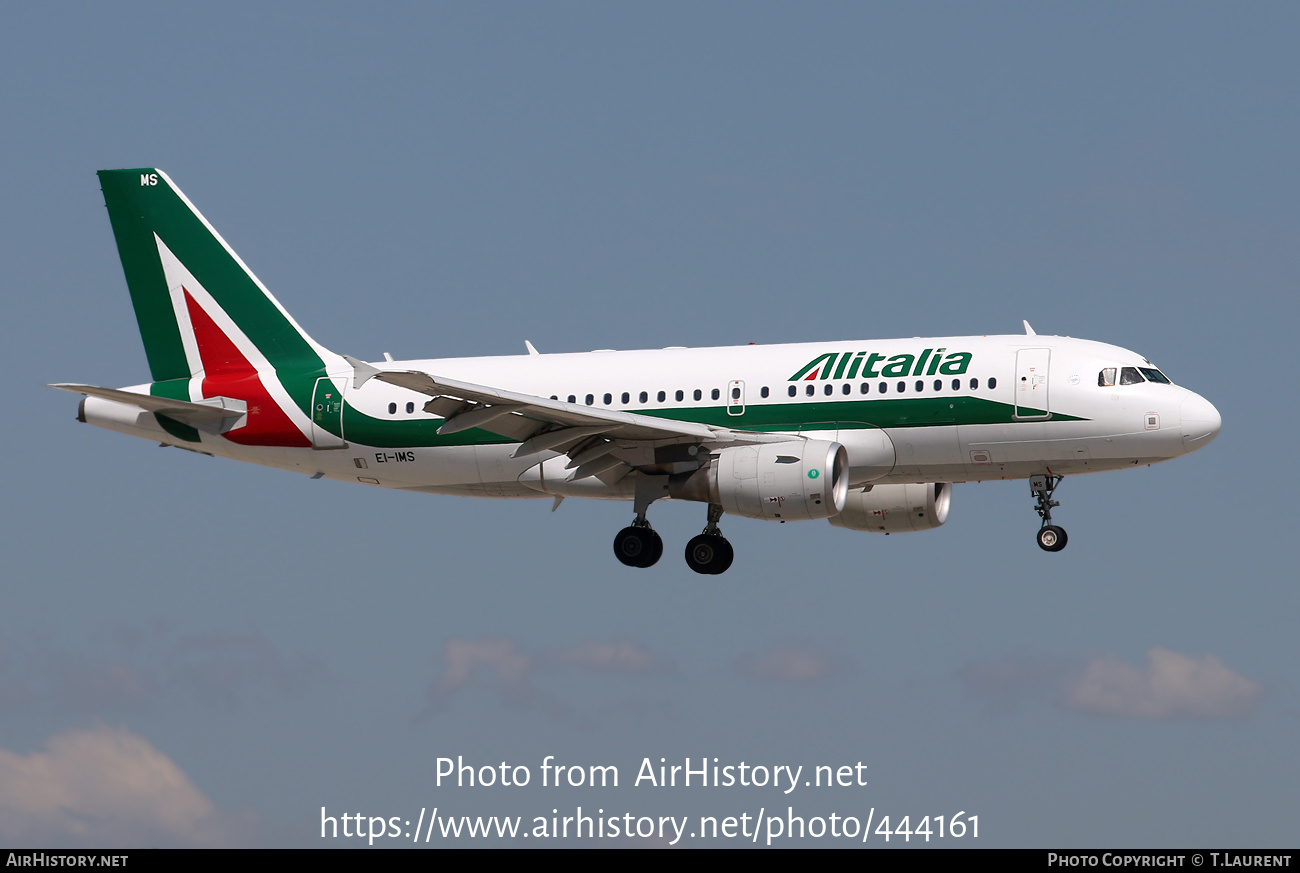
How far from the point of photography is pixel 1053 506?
43.1 meters

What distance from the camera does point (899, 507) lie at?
47625 mm

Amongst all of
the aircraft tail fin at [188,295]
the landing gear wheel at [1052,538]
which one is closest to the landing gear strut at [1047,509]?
the landing gear wheel at [1052,538]

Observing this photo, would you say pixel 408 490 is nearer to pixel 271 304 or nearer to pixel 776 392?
pixel 271 304

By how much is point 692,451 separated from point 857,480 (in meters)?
4.17

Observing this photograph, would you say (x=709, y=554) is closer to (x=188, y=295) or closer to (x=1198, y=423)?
(x=1198, y=423)

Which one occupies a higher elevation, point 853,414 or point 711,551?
point 853,414

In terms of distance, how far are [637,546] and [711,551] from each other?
1.92 metres

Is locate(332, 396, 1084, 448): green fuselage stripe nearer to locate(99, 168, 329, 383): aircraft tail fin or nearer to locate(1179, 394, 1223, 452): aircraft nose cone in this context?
locate(1179, 394, 1223, 452): aircraft nose cone

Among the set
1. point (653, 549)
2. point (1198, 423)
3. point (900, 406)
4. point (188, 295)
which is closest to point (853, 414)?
point (900, 406)

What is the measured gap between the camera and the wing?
39906 millimetres

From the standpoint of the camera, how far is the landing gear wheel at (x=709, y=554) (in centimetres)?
4353

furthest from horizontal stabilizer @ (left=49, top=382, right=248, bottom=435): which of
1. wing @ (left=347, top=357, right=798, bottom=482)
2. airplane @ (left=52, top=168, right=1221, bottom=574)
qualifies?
wing @ (left=347, top=357, right=798, bottom=482)

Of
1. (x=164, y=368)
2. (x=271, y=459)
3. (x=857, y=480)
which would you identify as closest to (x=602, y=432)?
(x=857, y=480)

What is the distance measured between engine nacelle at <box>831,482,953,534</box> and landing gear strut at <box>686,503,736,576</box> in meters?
5.32
